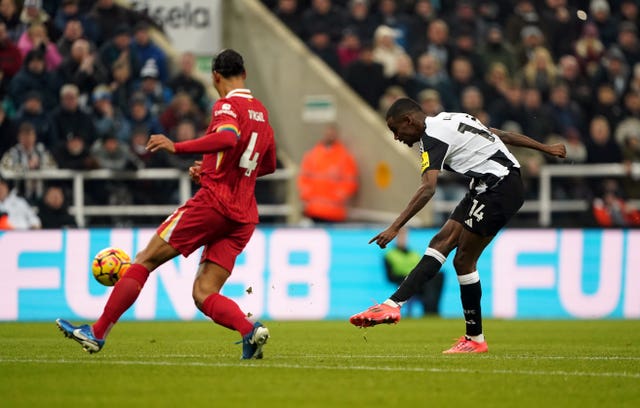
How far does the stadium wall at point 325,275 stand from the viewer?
18.5m

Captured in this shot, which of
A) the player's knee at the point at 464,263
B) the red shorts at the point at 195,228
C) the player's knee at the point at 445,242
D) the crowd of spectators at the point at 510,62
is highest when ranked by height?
the crowd of spectators at the point at 510,62

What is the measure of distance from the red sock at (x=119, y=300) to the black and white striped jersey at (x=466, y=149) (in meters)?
2.50

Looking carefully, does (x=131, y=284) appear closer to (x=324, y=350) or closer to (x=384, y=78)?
(x=324, y=350)

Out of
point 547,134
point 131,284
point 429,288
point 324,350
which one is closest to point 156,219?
point 429,288

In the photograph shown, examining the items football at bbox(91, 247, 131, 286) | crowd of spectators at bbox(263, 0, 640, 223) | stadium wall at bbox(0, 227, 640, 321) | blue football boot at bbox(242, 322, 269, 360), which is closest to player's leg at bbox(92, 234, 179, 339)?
blue football boot at bbox(242, 322, 269, 360)

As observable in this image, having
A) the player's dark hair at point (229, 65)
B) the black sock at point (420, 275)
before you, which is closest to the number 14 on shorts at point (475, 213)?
the black sock at point (420, 275)

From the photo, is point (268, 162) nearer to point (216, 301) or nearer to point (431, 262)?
point (216, 301)

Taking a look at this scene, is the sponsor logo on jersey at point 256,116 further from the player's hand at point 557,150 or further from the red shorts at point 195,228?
the player's hand at point 557,150

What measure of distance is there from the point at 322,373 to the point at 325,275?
984cm

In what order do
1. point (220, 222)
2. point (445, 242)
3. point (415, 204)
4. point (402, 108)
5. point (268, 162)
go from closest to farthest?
point (220, 222) → point (268, 162) → point (415, 204) → point (402, 108) → point (445, 242)

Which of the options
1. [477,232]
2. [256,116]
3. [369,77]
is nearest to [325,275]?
[369,77]

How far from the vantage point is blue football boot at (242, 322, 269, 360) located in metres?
9.70

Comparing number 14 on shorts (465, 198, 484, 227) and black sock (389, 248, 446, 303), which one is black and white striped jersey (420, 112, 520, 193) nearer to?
number 14 on shorts (465, 198, 484, 227)

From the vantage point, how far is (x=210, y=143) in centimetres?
948
